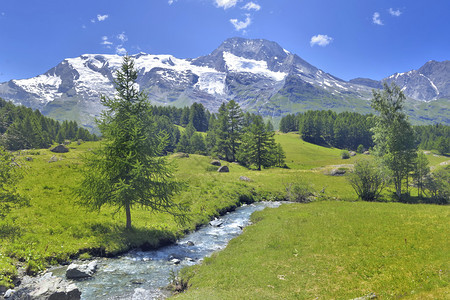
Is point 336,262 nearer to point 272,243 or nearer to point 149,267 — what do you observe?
point 272,243

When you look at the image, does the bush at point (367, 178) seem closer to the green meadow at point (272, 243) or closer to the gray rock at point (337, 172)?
the green meadow at point (272, 243)

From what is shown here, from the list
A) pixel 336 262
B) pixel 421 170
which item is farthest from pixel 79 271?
pixel 421 170

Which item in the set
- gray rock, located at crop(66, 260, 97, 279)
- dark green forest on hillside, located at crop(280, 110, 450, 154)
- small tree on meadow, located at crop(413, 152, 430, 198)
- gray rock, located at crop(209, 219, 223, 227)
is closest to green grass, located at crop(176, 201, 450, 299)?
gray rock, located at crop(209, 219, 223, 227)

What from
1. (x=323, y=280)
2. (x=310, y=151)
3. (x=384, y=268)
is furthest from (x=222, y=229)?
(x=310, y=151)

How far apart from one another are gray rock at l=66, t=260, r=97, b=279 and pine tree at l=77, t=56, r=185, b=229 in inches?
229

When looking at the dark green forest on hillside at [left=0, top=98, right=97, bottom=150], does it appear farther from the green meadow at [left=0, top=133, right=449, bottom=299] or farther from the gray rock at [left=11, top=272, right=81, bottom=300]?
the gray rock at [left=11, top=272, right=81, bottom=300]

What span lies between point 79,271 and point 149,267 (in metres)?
4.80

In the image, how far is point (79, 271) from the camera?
15719 millimetres

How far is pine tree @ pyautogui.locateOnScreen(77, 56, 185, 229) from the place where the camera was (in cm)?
2048

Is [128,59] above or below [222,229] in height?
above

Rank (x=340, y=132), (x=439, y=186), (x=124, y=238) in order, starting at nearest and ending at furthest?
(x=124, y=238)
(x=439, y=186)
(x=340, y=132)

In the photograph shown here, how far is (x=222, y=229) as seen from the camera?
28.0 metres

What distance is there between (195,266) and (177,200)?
1815 cm

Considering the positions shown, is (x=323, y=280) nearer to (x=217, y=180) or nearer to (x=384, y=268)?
(x=384, y=268)
